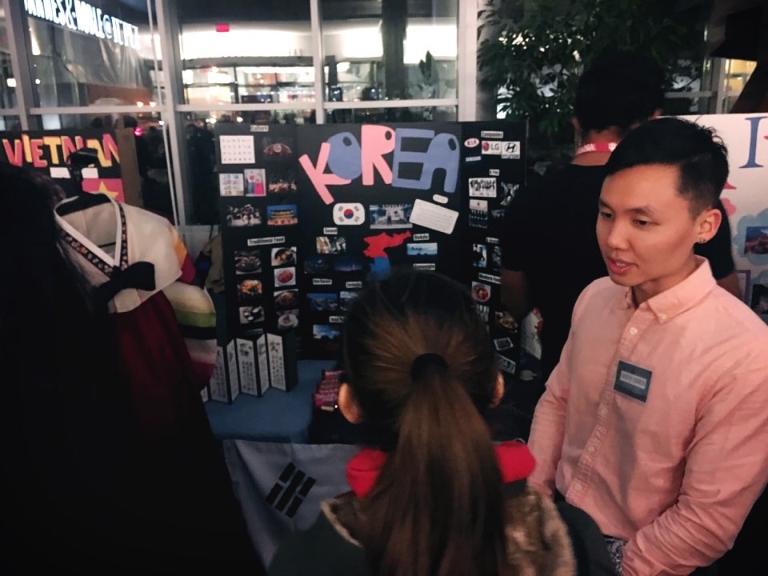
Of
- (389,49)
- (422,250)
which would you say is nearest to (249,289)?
(422,250)

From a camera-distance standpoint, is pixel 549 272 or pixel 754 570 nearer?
pixel 754 570

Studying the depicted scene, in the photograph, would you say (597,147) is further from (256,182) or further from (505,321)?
(256,182)

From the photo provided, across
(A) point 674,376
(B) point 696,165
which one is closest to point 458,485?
(A) point 674,376

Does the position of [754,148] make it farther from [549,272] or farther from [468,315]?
[468,315]

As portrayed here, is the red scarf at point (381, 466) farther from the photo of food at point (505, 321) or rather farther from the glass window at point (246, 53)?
the glass window at point (246, 53)

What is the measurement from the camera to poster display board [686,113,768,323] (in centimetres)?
215

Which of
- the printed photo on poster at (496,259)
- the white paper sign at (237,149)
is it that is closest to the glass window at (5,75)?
the white paper sign at (237,149)

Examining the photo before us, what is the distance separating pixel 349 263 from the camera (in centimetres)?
335

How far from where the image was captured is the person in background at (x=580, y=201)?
5.30 ft

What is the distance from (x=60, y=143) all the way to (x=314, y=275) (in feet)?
5.48

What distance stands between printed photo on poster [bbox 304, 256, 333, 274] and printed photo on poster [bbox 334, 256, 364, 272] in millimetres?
40

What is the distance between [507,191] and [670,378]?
2168 millimetres

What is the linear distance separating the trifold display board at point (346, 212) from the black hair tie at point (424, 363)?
8.07 feet

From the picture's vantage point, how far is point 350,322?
2.77 ft
